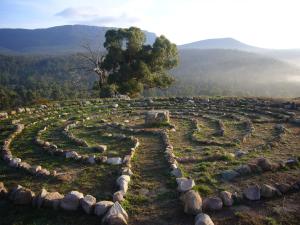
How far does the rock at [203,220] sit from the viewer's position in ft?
25.9

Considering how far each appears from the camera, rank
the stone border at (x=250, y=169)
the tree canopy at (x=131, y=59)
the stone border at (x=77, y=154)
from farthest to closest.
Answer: the tree canopy at (x=131, y=59)
the stone border at (x=77, y=154)
the stone border at (x=250, y=169)

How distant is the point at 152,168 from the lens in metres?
12.2

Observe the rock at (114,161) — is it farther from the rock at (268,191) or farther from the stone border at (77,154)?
the rock at (268,191)

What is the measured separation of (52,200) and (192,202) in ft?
10.7

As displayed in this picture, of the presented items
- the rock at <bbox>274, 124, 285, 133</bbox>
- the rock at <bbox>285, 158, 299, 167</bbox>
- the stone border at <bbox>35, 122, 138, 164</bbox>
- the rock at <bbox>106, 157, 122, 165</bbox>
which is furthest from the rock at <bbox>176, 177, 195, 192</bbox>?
the rock at <bbox>274, 124, 285, 133</bbox>

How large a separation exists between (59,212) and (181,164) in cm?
463

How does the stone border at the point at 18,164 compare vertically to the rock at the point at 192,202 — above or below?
below

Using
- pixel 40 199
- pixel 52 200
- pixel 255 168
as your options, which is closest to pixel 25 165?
pixel 40 199

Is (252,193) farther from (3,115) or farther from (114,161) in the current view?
(3,115)

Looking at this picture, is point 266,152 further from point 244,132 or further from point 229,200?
point 229,200

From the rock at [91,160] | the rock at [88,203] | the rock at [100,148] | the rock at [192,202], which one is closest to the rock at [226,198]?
the rock at [192,202]

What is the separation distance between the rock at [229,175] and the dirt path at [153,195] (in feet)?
4.67

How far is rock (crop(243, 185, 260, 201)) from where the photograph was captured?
Result: 9.27m

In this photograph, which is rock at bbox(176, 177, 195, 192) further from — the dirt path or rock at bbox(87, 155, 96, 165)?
rock at bbox(87, 155, 96, 165)
